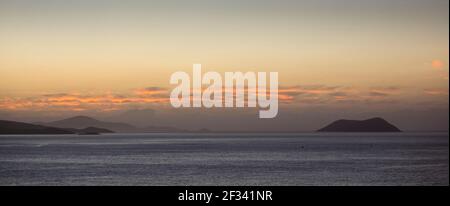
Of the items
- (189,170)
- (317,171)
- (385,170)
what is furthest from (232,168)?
(385,170)

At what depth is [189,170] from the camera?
5941 cm
